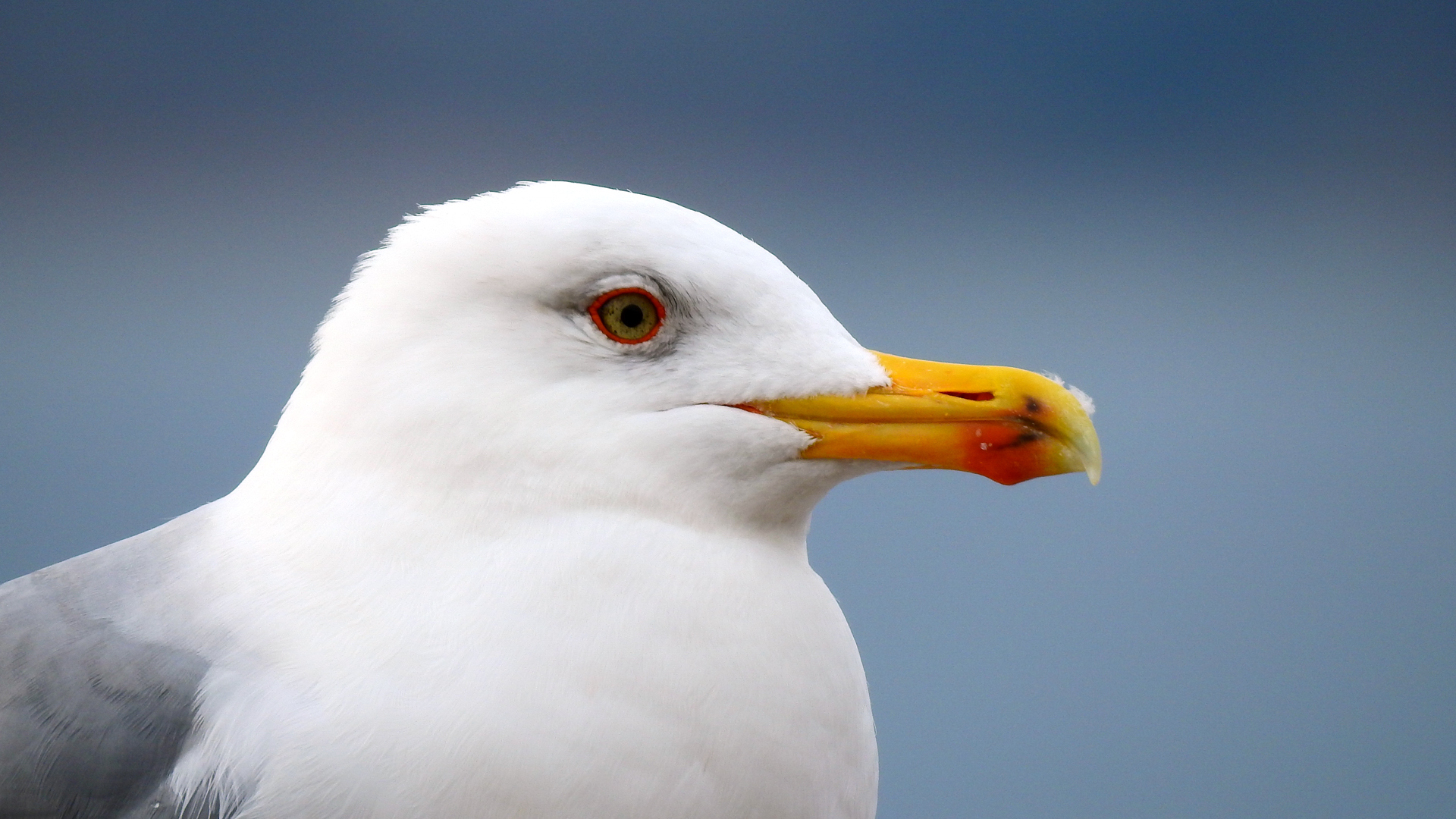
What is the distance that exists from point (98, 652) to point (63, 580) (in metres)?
0.13

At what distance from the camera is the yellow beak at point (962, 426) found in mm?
764

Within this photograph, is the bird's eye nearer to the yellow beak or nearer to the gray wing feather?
the yellow beak

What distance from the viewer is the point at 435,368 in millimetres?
732

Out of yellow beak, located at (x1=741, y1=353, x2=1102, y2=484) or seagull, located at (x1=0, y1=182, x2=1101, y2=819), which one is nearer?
seagull, located at (x1=0, y1=182, x2=1101, y2=819)

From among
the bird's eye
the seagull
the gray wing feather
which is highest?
the bird's eye

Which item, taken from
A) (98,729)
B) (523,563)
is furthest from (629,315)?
(98,729)

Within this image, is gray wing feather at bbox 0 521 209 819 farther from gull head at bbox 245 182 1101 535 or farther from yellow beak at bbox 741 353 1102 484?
yellow beak at bbox 741 353 1102 484

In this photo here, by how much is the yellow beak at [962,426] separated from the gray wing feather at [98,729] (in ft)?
1.50

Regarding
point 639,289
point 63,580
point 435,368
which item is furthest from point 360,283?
point 63,580

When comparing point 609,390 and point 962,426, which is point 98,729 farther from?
point 962,426

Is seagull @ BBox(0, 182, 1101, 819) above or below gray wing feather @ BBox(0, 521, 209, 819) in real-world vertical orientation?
above

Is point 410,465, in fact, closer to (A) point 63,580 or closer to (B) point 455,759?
(B) point 455,759

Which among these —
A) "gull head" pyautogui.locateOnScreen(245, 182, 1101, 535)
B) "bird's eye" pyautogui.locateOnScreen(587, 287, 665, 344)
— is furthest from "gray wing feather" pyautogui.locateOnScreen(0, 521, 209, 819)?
"bird's eye" pyautogui.locateOnScreen(587, 287, 665, 344)

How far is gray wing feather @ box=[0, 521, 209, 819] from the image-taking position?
68 centimetres
